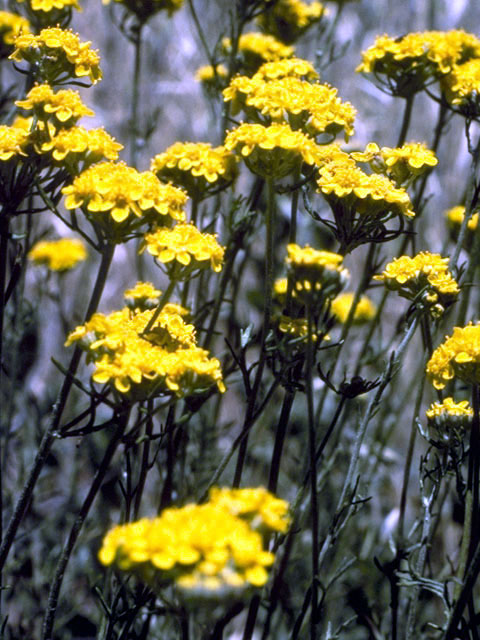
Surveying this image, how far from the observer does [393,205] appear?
1.76 metres

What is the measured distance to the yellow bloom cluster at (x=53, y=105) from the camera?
171 cm

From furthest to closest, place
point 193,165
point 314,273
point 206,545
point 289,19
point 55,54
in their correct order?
point 289,19
point 193,165
point 55,54
point 314,273
point 206,545

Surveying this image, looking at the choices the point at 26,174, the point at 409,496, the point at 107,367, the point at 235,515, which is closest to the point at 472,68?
the point at 26,174

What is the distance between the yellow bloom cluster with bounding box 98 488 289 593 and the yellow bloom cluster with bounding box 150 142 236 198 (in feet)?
3.33

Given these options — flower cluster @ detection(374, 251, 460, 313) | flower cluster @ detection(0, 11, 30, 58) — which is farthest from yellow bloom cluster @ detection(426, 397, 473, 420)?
flower cluster @ detection(0, 11, 30, 58)

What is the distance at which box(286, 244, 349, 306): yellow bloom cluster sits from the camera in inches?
57.7

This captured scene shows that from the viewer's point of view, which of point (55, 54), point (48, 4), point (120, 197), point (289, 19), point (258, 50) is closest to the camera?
point (120, 197)

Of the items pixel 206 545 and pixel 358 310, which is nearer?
pixel 206 545

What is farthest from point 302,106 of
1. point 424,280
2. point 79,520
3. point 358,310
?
point 358,310

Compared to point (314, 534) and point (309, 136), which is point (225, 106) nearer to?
point (309, 136)

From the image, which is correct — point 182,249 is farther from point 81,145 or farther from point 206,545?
point 206,545

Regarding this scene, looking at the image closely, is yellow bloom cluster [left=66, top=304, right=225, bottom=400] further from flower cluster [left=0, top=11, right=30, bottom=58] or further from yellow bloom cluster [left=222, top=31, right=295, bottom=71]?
flower cluster [left=0, top=11, right=30, bottom=58]

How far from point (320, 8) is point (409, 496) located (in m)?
2.02

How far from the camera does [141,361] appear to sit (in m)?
1.48
